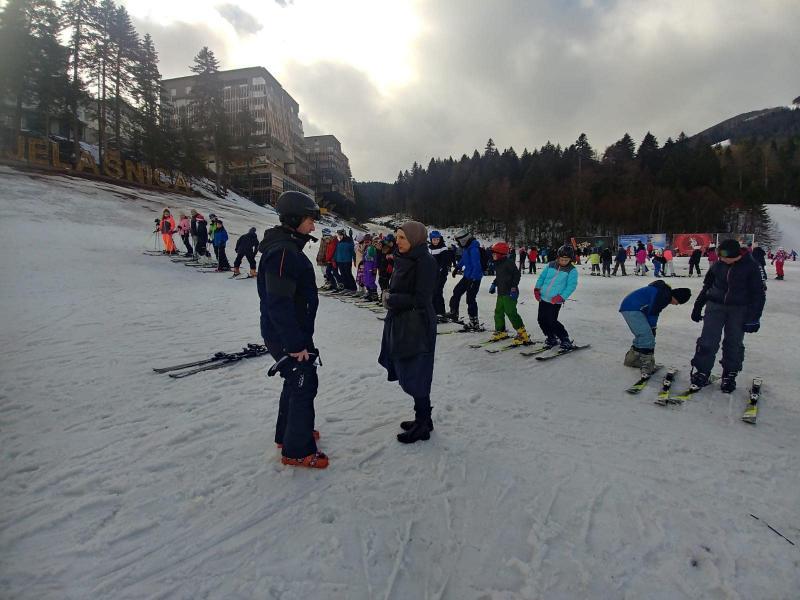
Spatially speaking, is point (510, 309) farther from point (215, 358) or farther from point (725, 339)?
point (215, 358)

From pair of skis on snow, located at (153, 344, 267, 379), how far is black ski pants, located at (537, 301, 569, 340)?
15.7 feet

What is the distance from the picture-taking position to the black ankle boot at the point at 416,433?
363 centimetres

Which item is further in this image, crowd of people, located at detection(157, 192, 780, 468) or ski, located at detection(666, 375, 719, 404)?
ski, located at detection(666, 375, 719, 404)

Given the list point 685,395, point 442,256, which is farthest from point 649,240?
point 685,395

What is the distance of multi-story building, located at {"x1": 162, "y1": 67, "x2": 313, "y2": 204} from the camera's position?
6262 centimetres

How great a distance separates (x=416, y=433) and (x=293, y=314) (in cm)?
168

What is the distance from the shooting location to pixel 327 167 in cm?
9569

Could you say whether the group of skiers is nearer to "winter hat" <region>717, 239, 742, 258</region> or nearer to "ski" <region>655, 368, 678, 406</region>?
"ski" <region>655, 368, 678, 406</region>

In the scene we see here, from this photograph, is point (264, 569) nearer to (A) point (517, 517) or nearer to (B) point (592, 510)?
(A) point (517, 517)

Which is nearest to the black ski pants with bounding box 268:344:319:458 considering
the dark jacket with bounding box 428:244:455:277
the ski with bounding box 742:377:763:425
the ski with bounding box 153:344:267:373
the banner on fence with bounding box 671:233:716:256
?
the ski with bounding box 153:344:267:373

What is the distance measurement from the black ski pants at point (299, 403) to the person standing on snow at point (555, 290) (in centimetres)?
440

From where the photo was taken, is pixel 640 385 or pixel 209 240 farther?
pixel 209 240

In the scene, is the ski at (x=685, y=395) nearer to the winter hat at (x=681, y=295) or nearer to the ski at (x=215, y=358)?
the winter hat at (x=681, y=295)

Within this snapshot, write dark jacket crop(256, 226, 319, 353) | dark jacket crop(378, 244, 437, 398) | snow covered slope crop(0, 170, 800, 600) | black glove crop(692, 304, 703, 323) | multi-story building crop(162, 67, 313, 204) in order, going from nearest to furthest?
snow covered slope crop(0, 170, 800, 600)
dark jacket crop(256, 226, 319, 353)
dark jacket crop(378, 244, 437, 398)
black glove crop(692, 304, 703, 323)
multi-story building crop(162, 67, 313, 204)
